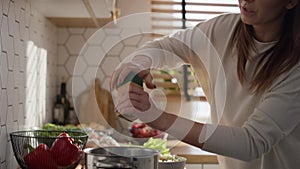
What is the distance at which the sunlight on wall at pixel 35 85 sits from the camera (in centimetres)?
154

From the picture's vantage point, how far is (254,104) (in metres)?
1.13

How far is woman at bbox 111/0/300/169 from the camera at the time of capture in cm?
94

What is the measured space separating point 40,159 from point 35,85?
64 cm

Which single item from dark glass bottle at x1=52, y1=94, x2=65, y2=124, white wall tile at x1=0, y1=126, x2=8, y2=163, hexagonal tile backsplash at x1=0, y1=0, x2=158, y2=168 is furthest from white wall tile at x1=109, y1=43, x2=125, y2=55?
white wall tile at x1=0, y1=126, x2=8, y2=163

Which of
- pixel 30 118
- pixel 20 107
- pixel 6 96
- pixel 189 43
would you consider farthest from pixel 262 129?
pixel 30 118

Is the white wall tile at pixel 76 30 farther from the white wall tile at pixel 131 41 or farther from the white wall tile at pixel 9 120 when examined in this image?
the white wall tile at pixel 9 120

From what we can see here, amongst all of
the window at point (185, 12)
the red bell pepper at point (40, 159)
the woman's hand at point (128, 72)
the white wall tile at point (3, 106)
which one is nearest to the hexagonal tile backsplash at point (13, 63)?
the white wall tile at point (3, 106)

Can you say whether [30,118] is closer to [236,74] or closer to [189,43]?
[189,43]

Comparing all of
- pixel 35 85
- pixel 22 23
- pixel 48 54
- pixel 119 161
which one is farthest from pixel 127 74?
pixel 48 54

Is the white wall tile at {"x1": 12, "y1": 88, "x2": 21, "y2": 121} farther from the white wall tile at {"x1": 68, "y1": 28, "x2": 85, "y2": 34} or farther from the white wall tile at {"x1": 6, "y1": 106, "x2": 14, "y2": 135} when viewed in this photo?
the white wall tile at {"x1": 68, "y1": 28, "x2": 85, "y2": 34}

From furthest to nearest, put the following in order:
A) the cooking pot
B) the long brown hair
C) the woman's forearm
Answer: the long brown hair < the woman's forearm < the cooking pot

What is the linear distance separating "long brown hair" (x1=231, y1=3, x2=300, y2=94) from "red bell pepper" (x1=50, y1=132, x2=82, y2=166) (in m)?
0.45

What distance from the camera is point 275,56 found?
3.59ft

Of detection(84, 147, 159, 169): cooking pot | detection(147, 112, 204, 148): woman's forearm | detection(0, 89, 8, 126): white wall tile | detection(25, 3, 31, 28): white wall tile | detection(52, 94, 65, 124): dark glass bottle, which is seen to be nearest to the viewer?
detection(84, 147, 159, 169): cooking pot
